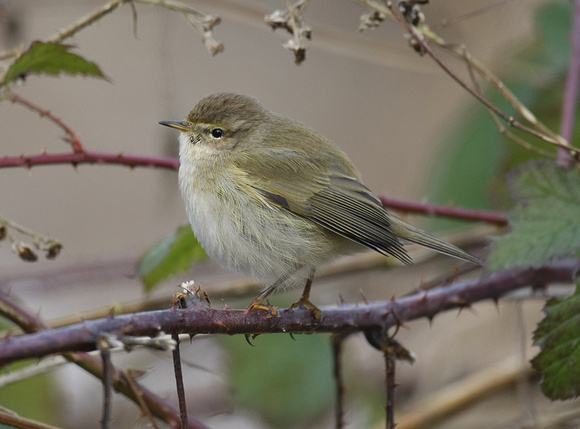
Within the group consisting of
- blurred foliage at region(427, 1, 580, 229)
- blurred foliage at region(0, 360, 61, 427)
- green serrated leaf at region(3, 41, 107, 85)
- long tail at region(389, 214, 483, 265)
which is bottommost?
blurred foliage at region(0, 360, 61, 427)

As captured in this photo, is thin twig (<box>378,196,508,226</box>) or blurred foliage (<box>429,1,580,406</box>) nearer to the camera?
blurred foliage (<box>429,1,580,406</box>)

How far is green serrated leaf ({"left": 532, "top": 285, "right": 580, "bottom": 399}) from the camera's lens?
199 centimetres

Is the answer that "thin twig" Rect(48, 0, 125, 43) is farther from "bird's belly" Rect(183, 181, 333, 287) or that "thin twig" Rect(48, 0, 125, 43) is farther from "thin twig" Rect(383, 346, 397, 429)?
"thin twig" Rect(383, 346, 397, 429)

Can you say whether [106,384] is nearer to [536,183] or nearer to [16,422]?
[16,422]

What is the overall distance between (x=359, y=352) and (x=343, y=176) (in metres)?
1.54

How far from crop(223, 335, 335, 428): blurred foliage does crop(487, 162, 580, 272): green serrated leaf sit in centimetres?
126

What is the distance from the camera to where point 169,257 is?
2641mm

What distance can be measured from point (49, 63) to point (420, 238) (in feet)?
4.92

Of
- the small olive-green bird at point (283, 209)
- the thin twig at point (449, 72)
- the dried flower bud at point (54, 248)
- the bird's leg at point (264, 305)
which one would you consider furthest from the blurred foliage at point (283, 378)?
the thin twig at point (449, 72)

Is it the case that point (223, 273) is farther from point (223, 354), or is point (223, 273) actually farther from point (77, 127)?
point (77, 127)

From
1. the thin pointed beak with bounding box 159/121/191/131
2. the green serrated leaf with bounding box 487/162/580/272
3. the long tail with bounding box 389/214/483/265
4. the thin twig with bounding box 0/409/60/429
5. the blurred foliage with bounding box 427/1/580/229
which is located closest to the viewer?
the thin twig with bounding box 0/409/60/429

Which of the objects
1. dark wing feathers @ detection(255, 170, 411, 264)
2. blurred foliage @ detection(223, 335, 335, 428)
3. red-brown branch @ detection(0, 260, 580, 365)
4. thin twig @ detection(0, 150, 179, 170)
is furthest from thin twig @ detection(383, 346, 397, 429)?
blurred foliage @ detection(223, 335, 335, 428)

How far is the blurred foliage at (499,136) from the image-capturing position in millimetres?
3438

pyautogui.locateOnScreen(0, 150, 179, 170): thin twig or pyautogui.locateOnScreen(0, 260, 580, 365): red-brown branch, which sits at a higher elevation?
pyautogui.locateOnScreen(0, 150, 179, 170): thin twig
